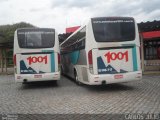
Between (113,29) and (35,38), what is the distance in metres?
4.50

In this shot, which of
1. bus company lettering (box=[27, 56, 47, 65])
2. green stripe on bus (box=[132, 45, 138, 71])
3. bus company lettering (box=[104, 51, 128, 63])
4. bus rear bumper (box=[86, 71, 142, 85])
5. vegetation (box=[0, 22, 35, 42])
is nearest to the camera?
bus rear bumper (box=[86, 71, 142, 85])

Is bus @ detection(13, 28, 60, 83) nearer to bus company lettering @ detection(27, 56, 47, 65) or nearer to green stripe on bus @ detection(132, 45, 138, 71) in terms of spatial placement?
bus company lettering @ detection(27, 56, 47, 65)

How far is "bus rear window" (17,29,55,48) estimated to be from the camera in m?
14.3

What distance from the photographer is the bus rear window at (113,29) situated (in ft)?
38.7

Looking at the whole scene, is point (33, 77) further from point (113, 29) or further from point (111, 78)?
point (113, 29)

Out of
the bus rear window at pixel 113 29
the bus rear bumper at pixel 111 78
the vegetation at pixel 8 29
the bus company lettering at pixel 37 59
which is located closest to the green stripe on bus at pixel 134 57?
the bus rear bumper at pixel 111 78

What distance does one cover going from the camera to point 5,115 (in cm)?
794

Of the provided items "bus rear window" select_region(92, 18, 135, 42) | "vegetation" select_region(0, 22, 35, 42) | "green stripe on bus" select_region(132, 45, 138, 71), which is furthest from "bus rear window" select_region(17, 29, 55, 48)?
"vegetation" select_region(0, 22, 35, 42)

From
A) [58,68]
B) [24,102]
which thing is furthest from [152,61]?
[24,102]

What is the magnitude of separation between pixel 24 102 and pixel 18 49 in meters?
4.69

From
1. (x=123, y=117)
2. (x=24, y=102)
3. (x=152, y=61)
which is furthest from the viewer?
(x=152, y=61)

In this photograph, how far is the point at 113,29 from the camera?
11.9 m

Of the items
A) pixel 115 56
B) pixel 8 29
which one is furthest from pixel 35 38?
pixel 8 29

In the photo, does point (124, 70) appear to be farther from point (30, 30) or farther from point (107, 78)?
point (30, 30)
